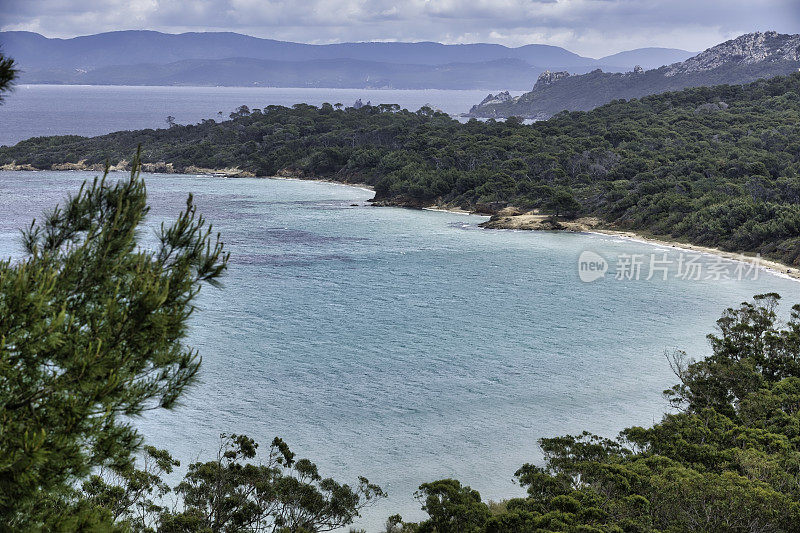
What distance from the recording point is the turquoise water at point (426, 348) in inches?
725

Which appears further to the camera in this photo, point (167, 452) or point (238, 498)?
point (167, 452)

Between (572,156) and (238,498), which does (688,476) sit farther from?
(572,156)

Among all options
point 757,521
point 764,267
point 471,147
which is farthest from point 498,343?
point 471,147

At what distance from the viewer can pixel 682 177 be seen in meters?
56.3

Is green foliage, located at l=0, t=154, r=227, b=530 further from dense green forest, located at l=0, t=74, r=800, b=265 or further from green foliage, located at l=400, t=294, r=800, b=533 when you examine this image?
dense green forest, located at l=0, t=74, r=800, b=265

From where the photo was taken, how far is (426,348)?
2616 cm

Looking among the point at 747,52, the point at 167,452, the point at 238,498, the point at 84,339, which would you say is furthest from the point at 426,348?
the point at 747,52

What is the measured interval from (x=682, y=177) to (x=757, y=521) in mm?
48988

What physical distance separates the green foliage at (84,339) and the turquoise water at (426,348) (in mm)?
8973

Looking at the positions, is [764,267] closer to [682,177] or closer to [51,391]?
[682,177]

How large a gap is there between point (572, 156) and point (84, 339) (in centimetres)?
6247

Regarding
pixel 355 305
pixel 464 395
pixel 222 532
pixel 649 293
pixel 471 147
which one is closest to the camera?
pixel 222 532

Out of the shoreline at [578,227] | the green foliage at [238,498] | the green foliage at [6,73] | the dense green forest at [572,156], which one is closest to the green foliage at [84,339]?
the green foliage at [6,73]

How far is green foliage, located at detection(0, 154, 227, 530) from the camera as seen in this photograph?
6.14m
